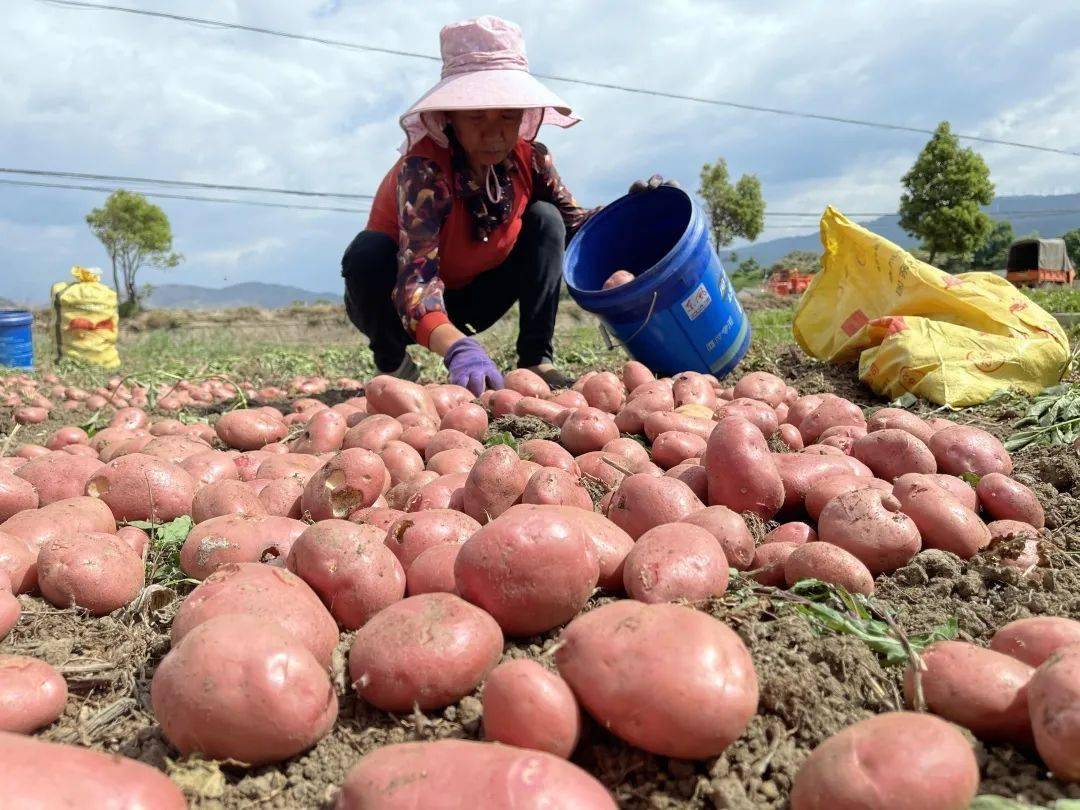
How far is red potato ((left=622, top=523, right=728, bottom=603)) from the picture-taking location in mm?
1600

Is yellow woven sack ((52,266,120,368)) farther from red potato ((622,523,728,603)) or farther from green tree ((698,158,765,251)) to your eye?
green tree ((698,158,765,251))

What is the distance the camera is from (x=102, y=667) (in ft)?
5.45

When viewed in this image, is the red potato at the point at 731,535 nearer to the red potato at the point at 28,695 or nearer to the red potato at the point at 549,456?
the red potato at the point at 549,456

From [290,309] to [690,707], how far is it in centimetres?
2718

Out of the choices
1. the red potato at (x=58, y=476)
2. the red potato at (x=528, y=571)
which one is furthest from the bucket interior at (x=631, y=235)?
the red potato at (x=528, y=571)

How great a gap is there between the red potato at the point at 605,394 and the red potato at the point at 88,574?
222cm

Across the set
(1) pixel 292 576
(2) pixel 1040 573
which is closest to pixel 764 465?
A: (2) pixel 1040 573

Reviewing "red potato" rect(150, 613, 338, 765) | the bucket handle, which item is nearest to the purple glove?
the bucket handle

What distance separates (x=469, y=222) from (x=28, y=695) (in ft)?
13.5

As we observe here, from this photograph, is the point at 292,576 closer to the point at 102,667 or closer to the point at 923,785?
the point at 102,667

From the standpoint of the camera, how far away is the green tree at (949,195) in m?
28.9

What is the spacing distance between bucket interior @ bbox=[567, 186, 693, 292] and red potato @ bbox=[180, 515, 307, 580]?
136 inches

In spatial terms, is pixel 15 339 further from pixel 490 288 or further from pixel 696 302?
pixel 696 302

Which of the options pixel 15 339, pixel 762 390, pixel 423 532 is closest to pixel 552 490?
pixel 423 532
